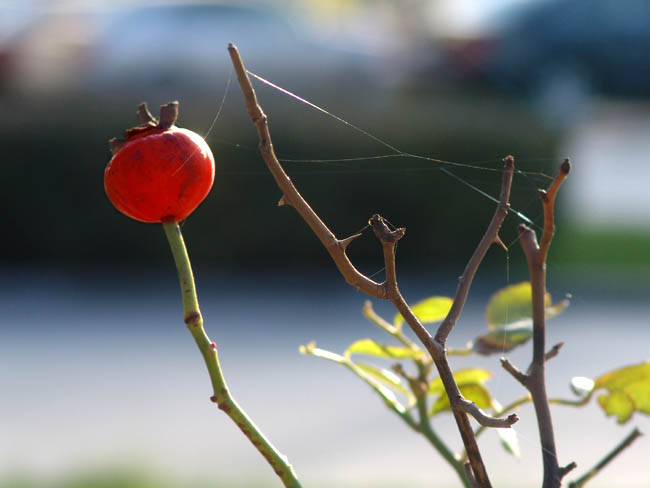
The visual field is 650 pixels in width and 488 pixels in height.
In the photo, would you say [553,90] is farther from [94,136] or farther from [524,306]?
[524,306]

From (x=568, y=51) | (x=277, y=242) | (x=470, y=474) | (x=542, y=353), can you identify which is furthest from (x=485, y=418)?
(x=568, y=51)

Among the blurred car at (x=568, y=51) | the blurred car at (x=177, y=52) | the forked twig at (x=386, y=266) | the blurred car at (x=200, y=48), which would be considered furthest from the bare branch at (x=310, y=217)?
the blurred car at (x=568, y=51)

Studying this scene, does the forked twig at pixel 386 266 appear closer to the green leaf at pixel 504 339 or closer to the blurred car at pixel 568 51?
the green leaf at pixel 504 339

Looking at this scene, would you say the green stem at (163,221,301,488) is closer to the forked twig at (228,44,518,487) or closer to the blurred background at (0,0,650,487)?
the forked twig at (228,44,518,487)

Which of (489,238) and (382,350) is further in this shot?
(382,350)

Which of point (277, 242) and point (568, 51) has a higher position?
point (568, 51)

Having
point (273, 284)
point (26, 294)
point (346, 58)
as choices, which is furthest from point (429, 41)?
point (26, 294)

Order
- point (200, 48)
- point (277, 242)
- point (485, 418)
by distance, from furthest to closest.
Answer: point (200, 48), point (277, 242), point (485, 418)

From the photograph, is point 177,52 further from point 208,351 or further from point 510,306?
point 208,351
